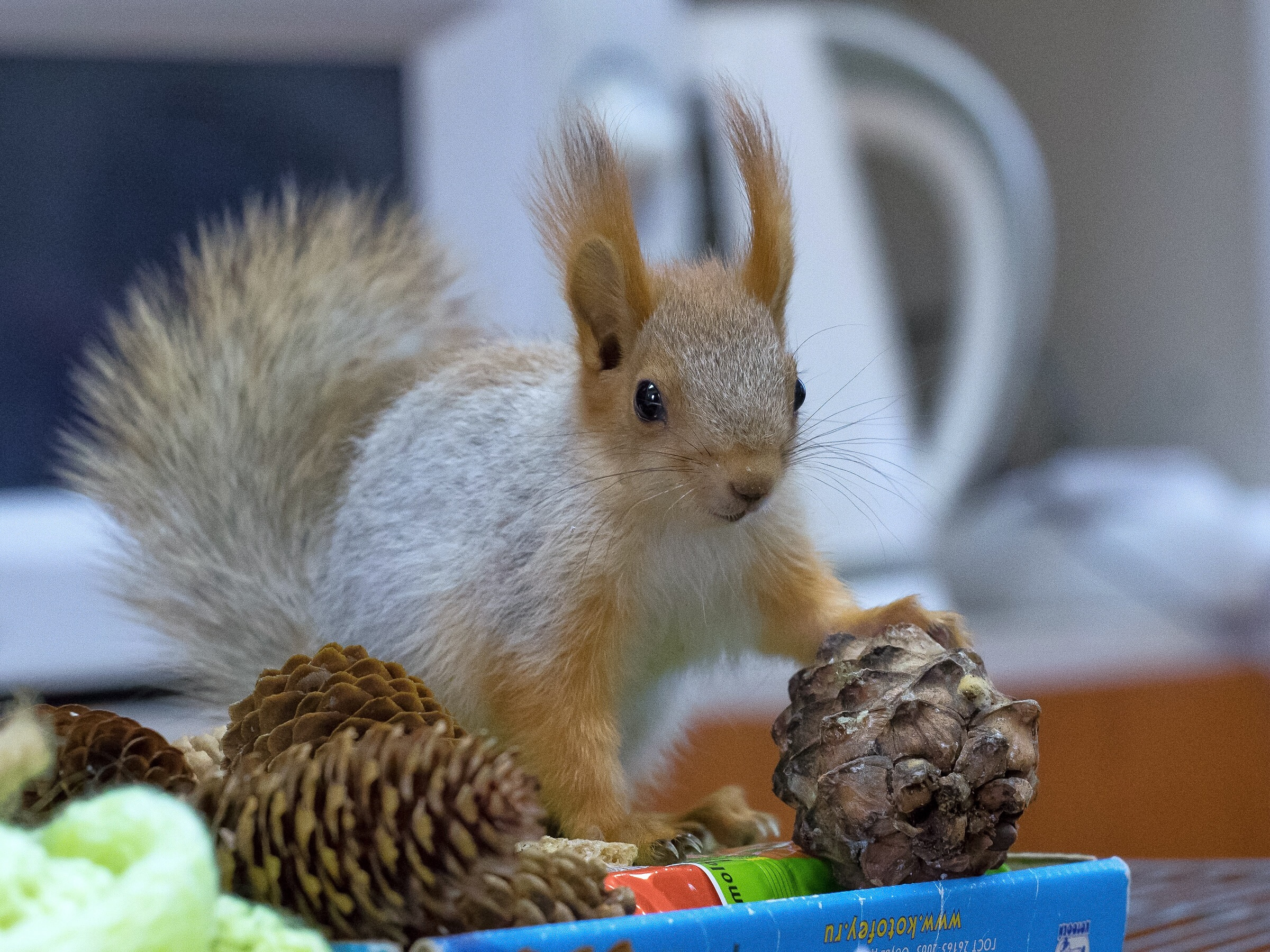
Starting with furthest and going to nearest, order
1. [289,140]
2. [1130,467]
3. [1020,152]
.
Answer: [1130,467] → [1020,152] → [289,140]

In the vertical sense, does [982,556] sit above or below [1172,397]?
below

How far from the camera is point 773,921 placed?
359mm

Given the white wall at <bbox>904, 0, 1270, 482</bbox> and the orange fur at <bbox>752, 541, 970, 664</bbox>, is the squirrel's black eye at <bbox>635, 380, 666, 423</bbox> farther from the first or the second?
the white wall at <bbox>904, 0, 1270, 482</bbox>

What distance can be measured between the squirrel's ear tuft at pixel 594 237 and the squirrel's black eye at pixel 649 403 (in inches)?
0.8

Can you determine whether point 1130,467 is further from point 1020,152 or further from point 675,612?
point 675,612

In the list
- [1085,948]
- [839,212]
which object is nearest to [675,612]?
[1085,948]

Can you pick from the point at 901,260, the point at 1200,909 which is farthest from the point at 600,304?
the point at 901,260

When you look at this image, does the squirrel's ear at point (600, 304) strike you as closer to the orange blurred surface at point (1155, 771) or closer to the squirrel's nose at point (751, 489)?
the squirrel's nose at point (751, 489)

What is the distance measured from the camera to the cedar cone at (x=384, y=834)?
0.31 metres

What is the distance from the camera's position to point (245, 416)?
23.2 inches

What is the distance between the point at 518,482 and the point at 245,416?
0.16m

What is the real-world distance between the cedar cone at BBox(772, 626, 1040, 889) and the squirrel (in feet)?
0.21

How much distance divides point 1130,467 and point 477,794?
5.73 ft

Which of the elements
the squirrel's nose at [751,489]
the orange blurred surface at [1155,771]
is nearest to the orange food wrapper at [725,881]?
the squirrel's nose at [751,489]
